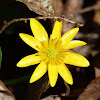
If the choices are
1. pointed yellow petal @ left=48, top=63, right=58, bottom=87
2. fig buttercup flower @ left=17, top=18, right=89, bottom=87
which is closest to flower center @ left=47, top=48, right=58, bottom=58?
fig buttercup flower @ left=17, top=18, right=89, bottom=87

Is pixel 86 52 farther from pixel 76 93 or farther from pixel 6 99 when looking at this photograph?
pixel 6 99

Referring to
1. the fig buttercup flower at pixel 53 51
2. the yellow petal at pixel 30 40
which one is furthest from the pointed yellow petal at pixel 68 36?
the yellow petal at pixel 30 40

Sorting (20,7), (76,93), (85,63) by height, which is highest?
(20,7)

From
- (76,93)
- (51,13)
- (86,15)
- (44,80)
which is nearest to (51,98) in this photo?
(44,80)

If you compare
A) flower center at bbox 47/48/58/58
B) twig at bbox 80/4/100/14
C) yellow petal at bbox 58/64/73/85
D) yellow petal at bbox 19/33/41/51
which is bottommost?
yellow petal at bbox 58/64/73/85

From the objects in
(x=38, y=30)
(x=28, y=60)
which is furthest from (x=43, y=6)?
(x=28, y=60)

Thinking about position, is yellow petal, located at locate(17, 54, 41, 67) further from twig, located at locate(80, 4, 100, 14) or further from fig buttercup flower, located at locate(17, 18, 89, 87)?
twig, located at locate(80, 4, 100, 14)
